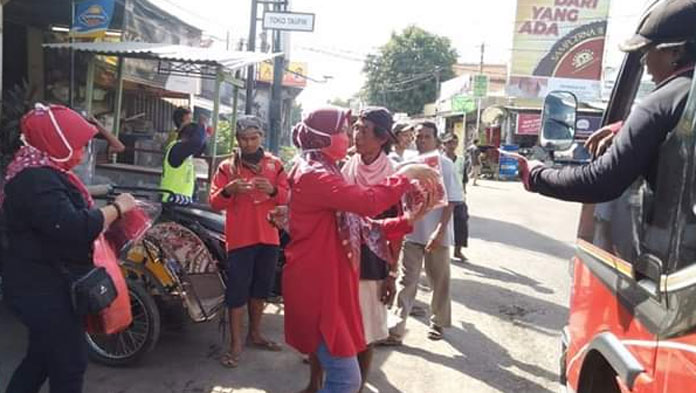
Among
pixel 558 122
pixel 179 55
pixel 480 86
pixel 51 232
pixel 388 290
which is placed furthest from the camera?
pixel 480 86

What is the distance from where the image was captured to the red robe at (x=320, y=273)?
2.57 meters

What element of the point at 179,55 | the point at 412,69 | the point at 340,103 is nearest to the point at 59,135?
the point at 179,55

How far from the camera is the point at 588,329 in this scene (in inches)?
88.1

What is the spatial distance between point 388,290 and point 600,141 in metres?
1.38

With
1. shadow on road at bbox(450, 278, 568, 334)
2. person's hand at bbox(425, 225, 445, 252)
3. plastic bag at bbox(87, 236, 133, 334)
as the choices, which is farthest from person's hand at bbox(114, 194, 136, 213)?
shadow on road at bbox(450, 278, 568, 334)

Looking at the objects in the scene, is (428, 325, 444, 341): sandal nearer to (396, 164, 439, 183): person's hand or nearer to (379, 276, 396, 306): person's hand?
(379, 276, 396, 306): person's hand

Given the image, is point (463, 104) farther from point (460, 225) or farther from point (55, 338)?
point (55, 338)

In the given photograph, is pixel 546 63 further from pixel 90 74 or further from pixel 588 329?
pixel 588 329

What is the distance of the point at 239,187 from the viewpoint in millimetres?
3893

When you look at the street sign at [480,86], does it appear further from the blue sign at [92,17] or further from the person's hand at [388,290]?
the person's hand at [388,290]

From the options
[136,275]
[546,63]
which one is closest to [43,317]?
[136,275]

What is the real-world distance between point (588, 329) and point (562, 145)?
837 mm

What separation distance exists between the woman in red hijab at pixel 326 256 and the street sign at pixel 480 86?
2590 cm

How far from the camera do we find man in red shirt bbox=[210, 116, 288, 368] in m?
4.03
